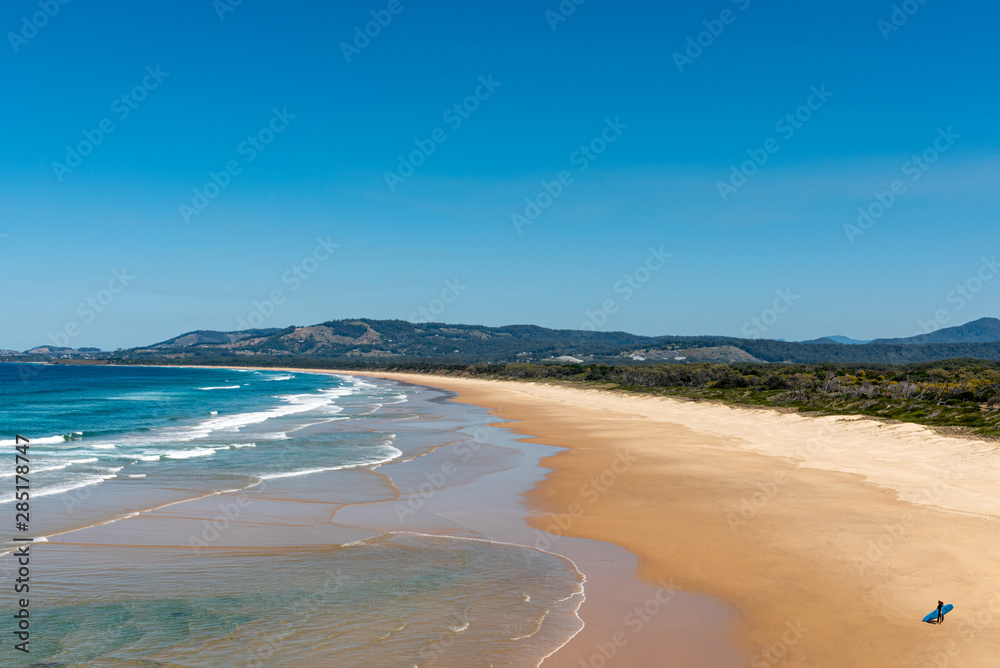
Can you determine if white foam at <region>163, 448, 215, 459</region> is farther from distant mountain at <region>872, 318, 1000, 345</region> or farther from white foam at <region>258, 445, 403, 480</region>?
distant mountain at <region>872, 318, 1000, 345</region>

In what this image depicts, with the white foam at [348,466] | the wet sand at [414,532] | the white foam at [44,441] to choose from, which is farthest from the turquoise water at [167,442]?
the wet sand at [414,532]

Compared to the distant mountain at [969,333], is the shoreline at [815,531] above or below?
below

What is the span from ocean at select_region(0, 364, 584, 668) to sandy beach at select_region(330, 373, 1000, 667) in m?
1.35

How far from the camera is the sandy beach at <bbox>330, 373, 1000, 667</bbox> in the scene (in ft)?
23.7

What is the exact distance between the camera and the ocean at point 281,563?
277 inches

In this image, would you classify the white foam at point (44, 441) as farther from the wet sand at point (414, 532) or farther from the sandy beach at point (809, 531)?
the sandy beach at point (809, 531)

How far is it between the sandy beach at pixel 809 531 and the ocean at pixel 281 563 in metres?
1.35

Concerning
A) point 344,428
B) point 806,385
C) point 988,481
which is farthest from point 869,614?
point 806,385

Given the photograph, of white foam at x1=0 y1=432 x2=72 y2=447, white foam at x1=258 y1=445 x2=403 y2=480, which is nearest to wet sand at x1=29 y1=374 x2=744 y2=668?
white foam at x1=258 y1=445 x2=403 y2=480

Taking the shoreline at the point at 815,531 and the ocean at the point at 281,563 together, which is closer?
the ocean at the point at 281,563

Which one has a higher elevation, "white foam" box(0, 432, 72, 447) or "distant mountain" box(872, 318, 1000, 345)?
"distant mountain" box(872, 318, 1000, 345)

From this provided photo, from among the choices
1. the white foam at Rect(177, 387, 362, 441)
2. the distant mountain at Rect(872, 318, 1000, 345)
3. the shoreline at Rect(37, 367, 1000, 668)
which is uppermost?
the distant mountain at Rect(872, 318, 1000, 345)

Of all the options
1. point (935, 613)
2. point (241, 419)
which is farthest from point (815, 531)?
point (241, 419)

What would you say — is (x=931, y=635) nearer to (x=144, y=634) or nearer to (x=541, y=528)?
(x=541, y=528)
